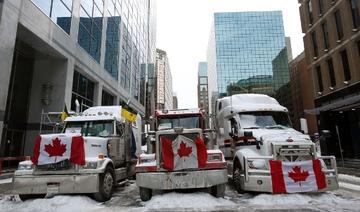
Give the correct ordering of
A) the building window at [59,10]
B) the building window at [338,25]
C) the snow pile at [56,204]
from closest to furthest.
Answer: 1. the snow pile at [56,204]
2. the building window at [59,10]
3. the building window at [338,25]

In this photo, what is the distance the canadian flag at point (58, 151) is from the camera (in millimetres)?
8133

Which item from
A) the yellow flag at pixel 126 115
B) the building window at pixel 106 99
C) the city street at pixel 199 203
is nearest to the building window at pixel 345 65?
the city street at pixel 199 203

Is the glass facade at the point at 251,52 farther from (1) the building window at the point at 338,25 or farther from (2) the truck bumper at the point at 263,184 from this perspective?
(2) the truck bumper at the point at 263,184

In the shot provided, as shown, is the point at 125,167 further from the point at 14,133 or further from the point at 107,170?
the point at 14,133

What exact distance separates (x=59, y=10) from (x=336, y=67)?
2157 cm

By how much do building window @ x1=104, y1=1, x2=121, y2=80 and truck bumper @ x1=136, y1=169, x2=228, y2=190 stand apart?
24703 mm

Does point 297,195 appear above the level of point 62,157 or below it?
below

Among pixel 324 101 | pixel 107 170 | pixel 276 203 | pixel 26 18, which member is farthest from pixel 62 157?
pixel 324 101

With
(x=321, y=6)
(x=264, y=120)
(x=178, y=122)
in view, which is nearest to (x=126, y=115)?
(x=178, y=122)

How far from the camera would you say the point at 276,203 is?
24.4 ft

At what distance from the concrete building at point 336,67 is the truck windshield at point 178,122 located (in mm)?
12749

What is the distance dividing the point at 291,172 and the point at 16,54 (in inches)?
764

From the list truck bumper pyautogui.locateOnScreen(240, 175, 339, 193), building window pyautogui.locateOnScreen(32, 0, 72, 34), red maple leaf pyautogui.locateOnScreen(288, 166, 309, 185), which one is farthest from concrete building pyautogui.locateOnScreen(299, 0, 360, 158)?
building window pyautogui.locateOnScreen(32, 0, 72, 34)

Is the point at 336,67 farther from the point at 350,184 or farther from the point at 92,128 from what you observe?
the point at 92,128
